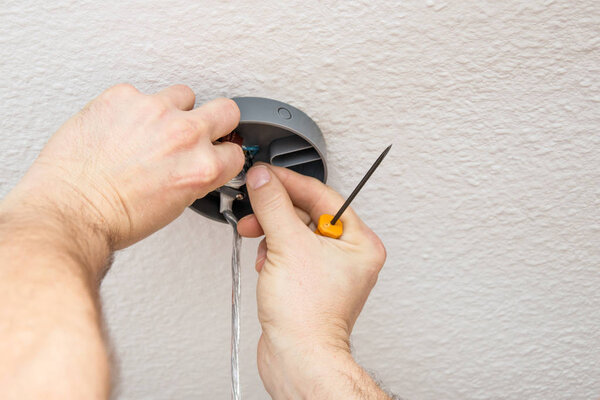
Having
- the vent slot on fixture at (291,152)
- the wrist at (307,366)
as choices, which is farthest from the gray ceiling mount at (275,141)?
the wrist at (307,366)

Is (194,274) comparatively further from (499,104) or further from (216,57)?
(499,104)

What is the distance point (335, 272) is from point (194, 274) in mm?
219

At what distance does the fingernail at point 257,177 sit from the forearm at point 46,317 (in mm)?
186

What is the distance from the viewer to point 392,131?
22.3 inches

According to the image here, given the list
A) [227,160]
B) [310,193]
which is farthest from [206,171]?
[310,193]

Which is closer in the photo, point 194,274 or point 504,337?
point 194,274

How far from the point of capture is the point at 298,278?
1.74 ft

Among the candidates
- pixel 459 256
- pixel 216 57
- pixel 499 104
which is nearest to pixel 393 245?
pixel 459 256

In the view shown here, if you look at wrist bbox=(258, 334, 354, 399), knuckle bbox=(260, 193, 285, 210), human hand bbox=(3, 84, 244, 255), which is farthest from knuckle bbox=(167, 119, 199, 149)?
wrist bbox=(258, 334, 354, 399)

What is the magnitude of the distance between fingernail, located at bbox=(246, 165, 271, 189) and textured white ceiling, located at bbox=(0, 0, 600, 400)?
0.08m

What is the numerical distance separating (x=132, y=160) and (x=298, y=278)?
201 mm

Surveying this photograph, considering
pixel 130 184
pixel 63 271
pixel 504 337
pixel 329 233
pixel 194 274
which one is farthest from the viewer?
pixel 504 337

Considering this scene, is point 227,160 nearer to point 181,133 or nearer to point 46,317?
point 181,133

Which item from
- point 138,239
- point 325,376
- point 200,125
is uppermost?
point 200,125
